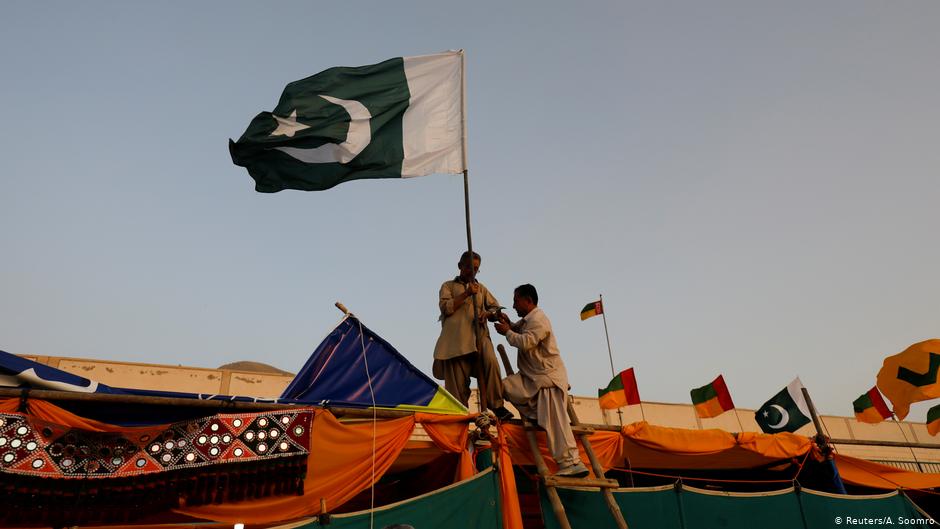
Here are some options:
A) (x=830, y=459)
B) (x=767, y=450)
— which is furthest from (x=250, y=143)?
(x=830, y=459)

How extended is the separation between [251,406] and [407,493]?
2.85 metres

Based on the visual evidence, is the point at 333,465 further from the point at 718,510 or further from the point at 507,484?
the point at 718,510

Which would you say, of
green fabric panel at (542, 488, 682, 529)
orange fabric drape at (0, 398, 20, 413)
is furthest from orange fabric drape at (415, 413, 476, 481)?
orange fabric drape at (0, 398, 20, 413)

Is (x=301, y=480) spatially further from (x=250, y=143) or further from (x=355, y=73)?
(x=355, y=73)

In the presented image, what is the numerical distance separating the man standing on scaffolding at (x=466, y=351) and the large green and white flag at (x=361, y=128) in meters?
1.34

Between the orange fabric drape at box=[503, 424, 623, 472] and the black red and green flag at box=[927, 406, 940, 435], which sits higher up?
the black red and green flag at box=[927, 406, 940, 435]

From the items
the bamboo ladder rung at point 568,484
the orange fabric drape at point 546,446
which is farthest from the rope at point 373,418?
the bamboo ladder rung at point 568,484

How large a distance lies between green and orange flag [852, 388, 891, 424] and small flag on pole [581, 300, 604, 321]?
4.31 metres

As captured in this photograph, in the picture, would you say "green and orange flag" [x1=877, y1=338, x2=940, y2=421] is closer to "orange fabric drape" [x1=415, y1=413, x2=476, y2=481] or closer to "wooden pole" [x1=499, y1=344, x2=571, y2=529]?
"wooden pole" [x1=499, y1=344, x2=571, y2=529]

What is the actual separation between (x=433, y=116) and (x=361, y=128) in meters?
0.84

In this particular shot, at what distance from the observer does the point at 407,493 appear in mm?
6797

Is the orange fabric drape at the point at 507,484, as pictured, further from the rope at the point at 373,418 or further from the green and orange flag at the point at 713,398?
the green and orange flag at the point at 713,398

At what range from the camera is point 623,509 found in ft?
18.2

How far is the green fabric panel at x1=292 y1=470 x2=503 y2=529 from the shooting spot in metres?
4.27
